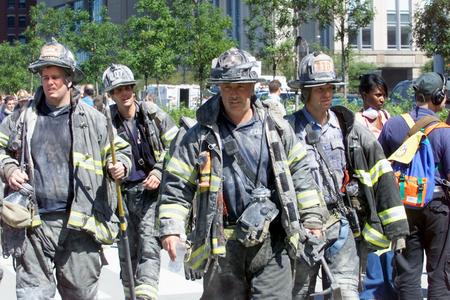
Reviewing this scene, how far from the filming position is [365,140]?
6.38 metres

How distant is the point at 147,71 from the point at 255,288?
30416mm

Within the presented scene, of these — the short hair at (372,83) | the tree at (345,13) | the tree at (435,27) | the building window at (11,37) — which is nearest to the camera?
the short hair at (372,83)

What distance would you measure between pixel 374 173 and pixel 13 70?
54745 millimetres

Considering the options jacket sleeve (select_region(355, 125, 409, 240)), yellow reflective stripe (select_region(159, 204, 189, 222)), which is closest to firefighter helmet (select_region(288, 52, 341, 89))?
jacket sleeve (select_region(355, 125, 409, 240))

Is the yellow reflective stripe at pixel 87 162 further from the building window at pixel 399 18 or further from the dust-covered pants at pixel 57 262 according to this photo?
the building window at pixel 399 18

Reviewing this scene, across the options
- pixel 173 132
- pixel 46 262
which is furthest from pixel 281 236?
pixel 173 132

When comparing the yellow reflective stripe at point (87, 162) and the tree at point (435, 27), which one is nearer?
the yellow reflective stripe at point (87, 162)

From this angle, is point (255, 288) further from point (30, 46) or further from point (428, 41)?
point (30, 46)

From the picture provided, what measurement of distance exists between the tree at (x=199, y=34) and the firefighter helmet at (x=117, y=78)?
74.5ft

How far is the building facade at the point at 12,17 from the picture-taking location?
484ft

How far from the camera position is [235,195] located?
5434mm

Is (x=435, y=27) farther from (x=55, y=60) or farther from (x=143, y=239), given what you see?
(x=55, y=60)

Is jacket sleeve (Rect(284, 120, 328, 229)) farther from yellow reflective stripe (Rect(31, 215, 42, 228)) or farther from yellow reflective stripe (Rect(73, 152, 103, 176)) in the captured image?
yellow reflective stripe (Rect(31, 215, 42, 228))

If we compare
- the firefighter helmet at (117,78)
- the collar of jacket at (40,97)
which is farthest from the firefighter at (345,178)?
the firefighter helmet at (117,78)
